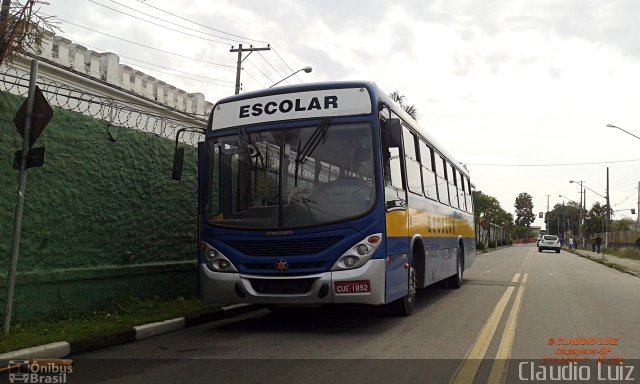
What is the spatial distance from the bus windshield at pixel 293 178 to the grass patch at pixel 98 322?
5.82 feet

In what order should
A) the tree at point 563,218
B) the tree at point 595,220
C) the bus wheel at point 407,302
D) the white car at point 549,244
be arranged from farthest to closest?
the tree at point 563,218, the tree at point 595,220, the white car at point 549,244, the bus wheel at point 407,302

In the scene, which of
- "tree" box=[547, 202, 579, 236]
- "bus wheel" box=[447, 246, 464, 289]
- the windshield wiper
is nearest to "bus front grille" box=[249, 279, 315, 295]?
the windshield wiper

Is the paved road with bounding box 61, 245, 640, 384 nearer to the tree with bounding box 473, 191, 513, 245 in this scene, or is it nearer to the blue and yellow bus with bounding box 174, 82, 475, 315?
the blue and yellow bus with bounding box 174, 82, 475, 315

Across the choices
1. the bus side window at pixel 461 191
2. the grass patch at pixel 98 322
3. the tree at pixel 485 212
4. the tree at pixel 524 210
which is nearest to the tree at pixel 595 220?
the tree at pixel 485 212

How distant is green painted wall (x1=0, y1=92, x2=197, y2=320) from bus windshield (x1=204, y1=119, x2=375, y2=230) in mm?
1950

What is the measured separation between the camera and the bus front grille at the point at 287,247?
703cm

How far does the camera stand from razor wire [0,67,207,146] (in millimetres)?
7270

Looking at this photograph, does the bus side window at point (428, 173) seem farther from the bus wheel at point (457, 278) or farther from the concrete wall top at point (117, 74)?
the concrete wall top at point (117, 74)

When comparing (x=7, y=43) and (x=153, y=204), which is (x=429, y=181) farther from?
(x=7, y=43)

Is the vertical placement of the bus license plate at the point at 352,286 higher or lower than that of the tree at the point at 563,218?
lower

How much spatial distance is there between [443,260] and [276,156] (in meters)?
5.40

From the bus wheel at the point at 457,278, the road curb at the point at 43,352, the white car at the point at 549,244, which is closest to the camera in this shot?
the road curb at the point at 43,352

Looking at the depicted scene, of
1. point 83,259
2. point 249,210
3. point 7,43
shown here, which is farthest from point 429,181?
point 7,43

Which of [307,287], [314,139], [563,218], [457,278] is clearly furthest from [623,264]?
[563,218]
